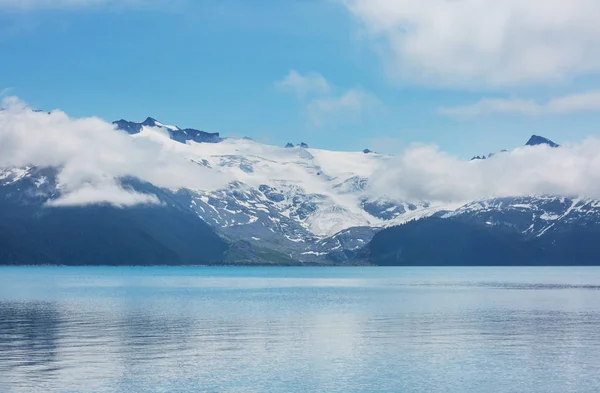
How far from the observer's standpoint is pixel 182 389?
215 feet

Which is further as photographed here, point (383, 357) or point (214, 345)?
point (214, 345)

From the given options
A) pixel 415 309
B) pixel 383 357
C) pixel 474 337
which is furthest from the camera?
pixel 415 309

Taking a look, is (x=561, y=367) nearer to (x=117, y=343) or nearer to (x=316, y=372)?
(x=316, y=372)

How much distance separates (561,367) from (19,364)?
5405 centimetres

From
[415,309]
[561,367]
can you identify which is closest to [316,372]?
[561,367]

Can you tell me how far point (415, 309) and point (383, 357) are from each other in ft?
233

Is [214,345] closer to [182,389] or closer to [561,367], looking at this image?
[182,389]

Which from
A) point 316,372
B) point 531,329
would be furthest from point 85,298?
point 316,372

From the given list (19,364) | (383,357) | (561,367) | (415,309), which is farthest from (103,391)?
(415,309)

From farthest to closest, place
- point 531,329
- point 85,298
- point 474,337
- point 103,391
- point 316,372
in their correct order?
point 85,298 < point 531,329 < point 474,337 < point 316,372 < point 103,391

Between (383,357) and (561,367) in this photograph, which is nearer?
(561,367)

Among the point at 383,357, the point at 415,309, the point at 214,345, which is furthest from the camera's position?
the point at 415,309

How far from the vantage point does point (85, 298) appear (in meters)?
191

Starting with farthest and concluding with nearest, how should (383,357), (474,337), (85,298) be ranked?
(85,298) < (474,337) < (383,357)
